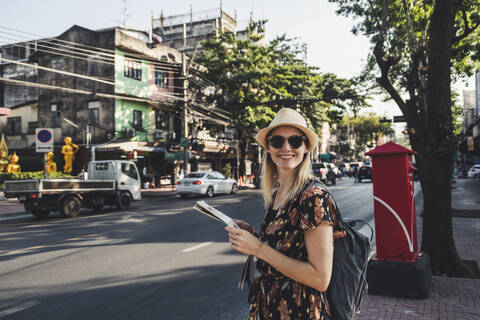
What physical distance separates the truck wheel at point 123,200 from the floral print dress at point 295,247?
14632 mm

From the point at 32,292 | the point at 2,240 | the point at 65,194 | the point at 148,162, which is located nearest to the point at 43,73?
the point at 148,162

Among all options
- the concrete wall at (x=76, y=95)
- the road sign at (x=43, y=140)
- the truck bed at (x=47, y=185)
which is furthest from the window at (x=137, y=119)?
the truck bed at (x=47, y=185)

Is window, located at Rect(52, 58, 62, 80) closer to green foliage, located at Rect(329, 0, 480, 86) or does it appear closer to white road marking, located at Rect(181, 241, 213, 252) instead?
green foliage, located at Rect(329, 0, 480, 86)

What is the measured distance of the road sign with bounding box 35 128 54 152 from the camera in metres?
14.3

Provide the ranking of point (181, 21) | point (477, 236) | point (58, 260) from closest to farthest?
1. point (58, 260)
2. point (477, 236)
3. point (181, 21)

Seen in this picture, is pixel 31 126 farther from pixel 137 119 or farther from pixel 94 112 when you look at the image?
pixel 137 119

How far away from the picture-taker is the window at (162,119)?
28.8 meters

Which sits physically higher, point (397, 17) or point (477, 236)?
point (397, 17)

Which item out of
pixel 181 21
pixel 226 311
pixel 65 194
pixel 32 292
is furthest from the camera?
pixel 181 21

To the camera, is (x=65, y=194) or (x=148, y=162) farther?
(x=148, y=162)

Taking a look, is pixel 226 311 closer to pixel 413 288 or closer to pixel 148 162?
pixel 413 288

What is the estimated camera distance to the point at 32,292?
5137 mm

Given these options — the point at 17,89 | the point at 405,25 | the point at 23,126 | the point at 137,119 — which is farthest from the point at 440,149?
the point at 17,89

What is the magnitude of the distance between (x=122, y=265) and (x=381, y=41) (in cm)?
573
